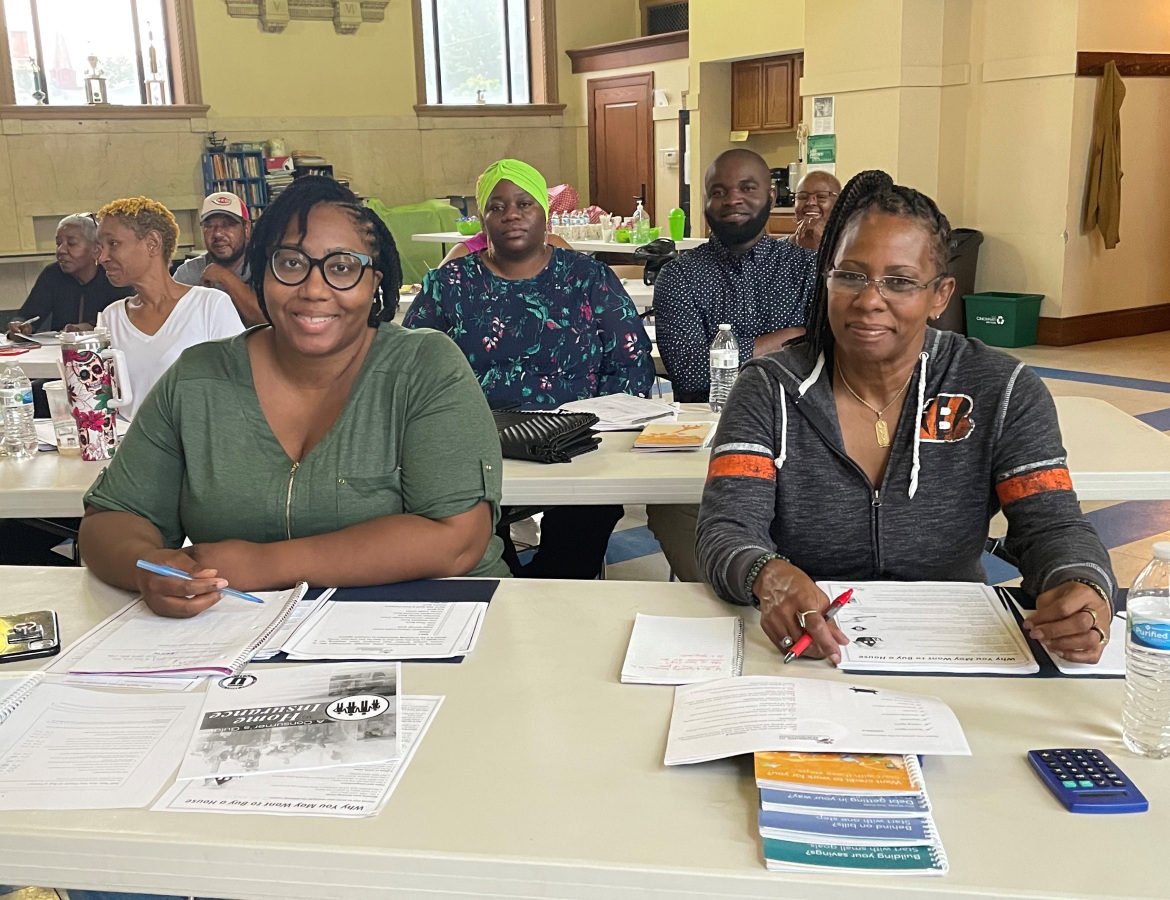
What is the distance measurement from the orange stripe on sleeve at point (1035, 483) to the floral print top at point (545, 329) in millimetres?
1753

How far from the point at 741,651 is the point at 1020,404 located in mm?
620

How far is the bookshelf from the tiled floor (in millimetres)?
7595

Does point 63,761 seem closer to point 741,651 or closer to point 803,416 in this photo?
point 741,651

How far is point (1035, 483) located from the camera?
5.43ft

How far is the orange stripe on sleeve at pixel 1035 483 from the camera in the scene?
1653mm

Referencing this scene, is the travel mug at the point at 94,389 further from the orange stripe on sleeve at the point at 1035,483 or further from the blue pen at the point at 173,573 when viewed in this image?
the orange stripe on sleeve at the point at 1035,483

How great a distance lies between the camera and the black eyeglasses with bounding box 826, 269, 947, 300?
5.54 ft

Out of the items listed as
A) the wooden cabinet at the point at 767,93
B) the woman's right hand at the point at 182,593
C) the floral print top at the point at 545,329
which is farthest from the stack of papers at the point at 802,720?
the wooden cabinet at the point at 767,93

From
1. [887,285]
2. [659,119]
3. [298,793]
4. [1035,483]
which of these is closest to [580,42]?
[659,119]

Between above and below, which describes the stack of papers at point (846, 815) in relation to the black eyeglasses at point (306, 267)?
below

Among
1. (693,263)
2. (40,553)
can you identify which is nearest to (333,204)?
(40,553)

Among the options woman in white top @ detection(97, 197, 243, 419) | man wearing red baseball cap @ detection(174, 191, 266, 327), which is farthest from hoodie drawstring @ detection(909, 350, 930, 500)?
man wearing red baseball cap @ detection(174, 191, 266, 327)

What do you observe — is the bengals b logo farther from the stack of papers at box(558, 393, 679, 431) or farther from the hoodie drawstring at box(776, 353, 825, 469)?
the stack of papers at box(558, 393, 679, 431)

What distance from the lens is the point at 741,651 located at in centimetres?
143
